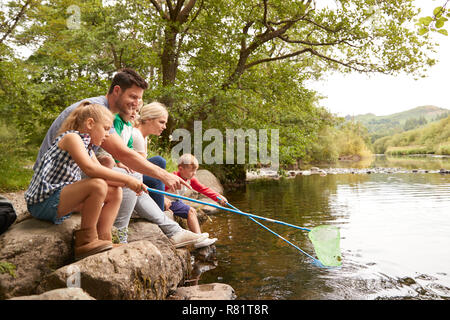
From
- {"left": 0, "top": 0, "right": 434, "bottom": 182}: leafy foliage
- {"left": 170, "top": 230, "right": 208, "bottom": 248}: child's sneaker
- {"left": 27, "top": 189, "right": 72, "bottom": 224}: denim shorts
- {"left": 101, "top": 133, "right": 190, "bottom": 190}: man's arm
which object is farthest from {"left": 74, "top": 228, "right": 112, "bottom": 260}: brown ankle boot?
{"left": 0, "top": 0, "right": 434, "bottom": 182}: leafy foliage

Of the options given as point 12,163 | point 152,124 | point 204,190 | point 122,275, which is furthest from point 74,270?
point 12,163

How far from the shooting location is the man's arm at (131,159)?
297cm

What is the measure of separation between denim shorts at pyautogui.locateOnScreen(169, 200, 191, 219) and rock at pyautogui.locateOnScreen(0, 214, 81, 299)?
1.69m

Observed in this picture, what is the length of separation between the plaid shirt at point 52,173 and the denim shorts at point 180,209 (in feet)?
6.16

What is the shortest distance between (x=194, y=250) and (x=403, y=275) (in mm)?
2183

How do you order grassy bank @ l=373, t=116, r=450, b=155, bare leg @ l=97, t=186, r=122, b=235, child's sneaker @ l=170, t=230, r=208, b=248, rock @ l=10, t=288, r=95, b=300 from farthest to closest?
grassy bank @ l=373, t=116, r=450, b=155 → child's sneaker @ l=170, t=230, r=208, b=248 → bare leg @ l=97, t=186, r=122, b=235 → rock @ l=10, t=288, r=95, b=300

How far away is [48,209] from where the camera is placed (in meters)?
2.59

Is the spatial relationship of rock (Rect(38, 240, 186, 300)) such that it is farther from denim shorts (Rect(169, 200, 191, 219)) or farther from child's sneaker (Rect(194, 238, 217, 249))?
denim shorts (Rect(169, 200, 191, 219))

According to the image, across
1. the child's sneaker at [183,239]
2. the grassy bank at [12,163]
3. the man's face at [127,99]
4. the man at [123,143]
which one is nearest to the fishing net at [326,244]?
the child's sneaker at [183,239]

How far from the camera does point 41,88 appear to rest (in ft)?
32.5

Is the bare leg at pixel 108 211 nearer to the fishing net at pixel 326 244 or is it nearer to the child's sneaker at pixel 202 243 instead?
the child's sneaker at pixel 202 243

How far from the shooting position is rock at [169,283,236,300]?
2821 mm

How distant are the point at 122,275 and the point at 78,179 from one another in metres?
0.83
